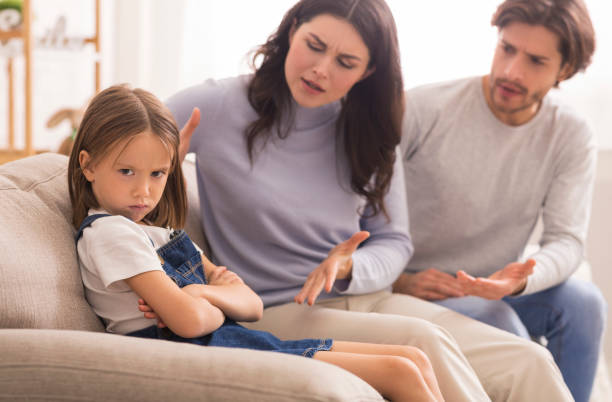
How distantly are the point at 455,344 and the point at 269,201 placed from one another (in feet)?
1.64

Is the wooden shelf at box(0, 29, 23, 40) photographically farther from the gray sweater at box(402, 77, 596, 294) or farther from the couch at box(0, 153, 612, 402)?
the couch at box(0, 153, 612, 402)

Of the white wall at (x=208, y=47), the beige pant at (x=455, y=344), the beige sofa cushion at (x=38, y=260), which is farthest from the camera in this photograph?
Answer: the white wall at (x=208, y=47)

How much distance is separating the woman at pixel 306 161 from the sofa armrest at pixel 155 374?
50cm

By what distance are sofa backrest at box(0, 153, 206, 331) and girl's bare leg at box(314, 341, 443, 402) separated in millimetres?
419

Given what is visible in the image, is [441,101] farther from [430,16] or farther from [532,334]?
[430,16]

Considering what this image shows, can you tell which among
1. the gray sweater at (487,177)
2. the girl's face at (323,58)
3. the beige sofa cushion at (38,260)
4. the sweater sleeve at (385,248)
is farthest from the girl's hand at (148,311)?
the gray sweater at (487,177)

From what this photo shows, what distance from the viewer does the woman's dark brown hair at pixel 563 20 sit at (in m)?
1.71

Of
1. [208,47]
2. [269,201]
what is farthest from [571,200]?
[208,47]

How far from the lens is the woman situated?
1.43 meters

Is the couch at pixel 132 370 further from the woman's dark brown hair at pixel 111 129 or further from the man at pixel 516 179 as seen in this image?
the man at pixel 516 179

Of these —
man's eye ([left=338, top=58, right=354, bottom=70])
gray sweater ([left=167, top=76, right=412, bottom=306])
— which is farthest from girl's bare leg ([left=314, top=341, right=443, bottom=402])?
man's eye ([left=338, top=58, right=354, bottom=70])

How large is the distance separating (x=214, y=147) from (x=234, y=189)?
0.11 meters

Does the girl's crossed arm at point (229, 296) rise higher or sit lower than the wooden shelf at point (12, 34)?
lower

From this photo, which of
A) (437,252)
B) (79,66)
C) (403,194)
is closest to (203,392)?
(403,194)
